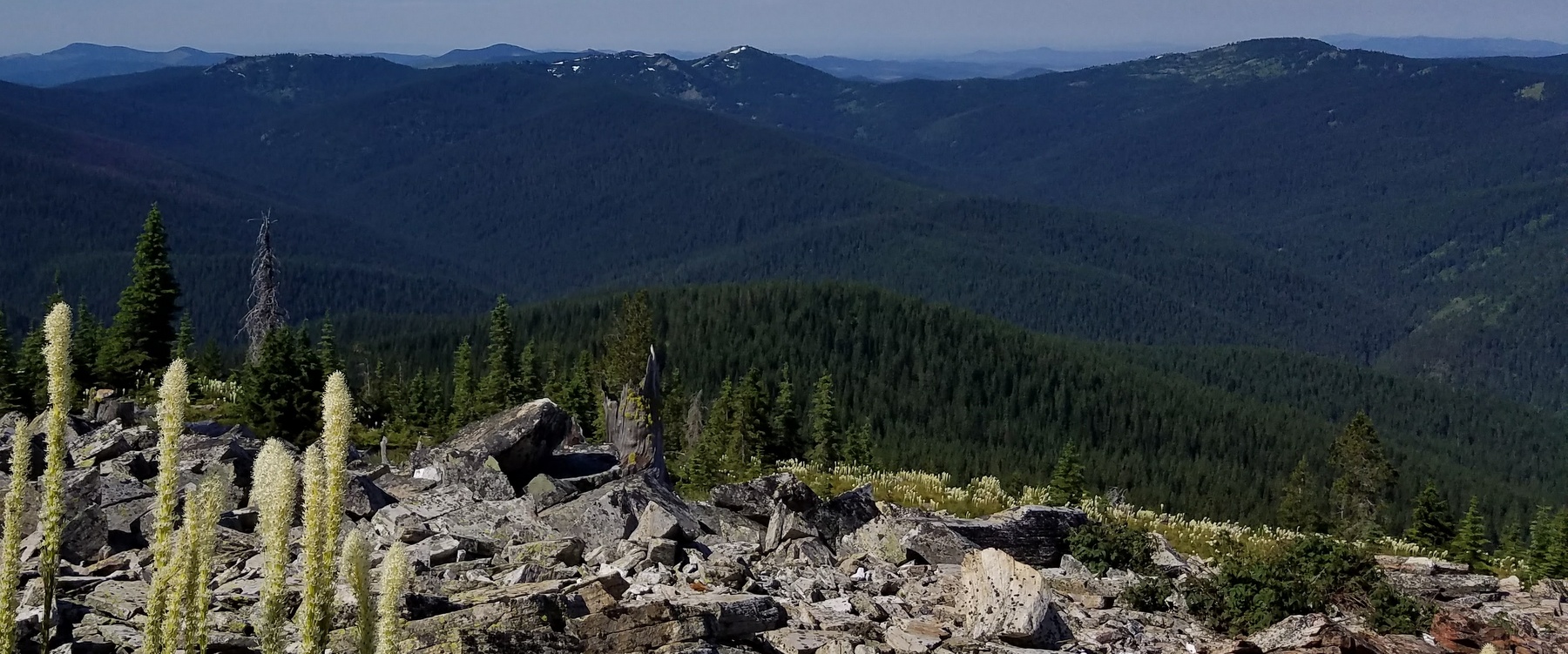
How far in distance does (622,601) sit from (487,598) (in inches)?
89.7

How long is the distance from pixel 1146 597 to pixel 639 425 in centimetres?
1340

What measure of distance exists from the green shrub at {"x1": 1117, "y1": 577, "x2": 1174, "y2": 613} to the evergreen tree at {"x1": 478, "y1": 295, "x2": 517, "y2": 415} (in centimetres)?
4437

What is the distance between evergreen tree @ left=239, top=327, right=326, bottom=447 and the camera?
38844 millimetres

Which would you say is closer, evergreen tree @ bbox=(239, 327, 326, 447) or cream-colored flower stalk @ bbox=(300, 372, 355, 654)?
cream-colored flower stalk @ bbox=(300, 372, 355, 654)

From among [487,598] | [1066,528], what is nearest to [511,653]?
[487,598]

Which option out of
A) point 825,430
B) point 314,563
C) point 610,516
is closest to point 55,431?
point 314,563

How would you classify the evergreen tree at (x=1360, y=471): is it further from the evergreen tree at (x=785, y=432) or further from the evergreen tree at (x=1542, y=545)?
the evergreen tree at (x=785, y=432)

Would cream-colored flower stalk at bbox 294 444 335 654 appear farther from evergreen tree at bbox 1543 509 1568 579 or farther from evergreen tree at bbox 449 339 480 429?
evergreen tree at bbox 449 339 480 429

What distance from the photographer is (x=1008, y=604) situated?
738 inches

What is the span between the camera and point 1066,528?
25.0m

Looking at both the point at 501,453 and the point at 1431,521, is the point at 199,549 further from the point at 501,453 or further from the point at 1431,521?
the point at 1431,521

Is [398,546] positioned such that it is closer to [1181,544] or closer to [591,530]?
[591,530]

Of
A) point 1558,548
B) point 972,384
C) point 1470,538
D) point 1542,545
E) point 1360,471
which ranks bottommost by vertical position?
point 972,384

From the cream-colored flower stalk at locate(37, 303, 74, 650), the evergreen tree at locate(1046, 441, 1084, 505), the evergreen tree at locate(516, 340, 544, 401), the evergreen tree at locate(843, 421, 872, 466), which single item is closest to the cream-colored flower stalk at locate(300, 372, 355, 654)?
the cream-colored flower stalk at locate(37, 303, 74, 650)
